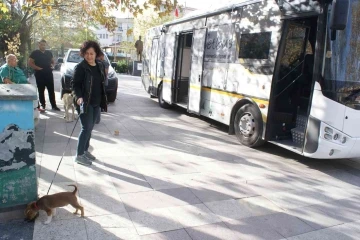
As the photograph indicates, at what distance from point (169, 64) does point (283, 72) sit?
4.97 meters

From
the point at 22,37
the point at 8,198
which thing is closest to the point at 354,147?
the point at 8,198

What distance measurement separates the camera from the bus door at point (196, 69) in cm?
789

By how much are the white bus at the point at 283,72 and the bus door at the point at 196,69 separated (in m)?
0.03

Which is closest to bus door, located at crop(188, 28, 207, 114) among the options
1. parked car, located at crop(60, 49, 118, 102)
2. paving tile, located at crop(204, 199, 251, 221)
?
parked car, located at crop(60, 49, 118, 102)

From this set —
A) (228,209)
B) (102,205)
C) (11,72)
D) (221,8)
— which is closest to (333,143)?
(228,209)

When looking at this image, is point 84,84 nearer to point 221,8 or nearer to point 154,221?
point 154,221

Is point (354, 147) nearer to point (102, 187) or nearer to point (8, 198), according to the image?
point (102, 187)

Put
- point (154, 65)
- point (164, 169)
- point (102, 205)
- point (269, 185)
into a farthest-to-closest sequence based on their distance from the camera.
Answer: point (154, 65), point (164, 169), point (269, 185), point (102, 205)

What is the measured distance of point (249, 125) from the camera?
6.29m

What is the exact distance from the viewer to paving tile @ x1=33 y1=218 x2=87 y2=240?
115 inches

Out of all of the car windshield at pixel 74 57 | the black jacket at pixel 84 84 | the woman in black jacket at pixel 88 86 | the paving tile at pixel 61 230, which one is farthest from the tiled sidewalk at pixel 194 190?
the car windshield at pixel 74 57

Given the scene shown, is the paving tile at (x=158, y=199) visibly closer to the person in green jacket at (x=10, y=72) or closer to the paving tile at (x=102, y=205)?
the paving tile at (x=102, y=205)

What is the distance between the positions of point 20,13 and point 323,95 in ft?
61.9

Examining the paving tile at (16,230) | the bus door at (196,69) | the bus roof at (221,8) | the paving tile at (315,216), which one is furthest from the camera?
the bus door at (196,69)
